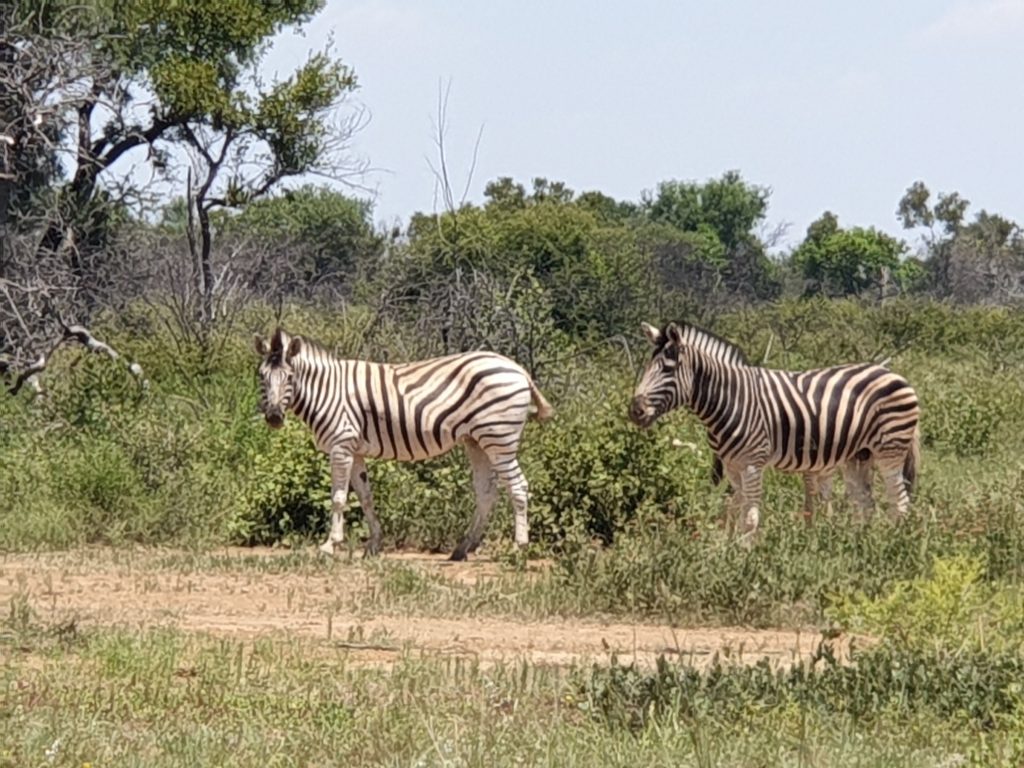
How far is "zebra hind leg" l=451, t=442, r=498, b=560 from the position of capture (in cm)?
1209

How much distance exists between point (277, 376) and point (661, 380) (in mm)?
2694

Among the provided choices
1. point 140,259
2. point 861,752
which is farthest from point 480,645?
point 140,259

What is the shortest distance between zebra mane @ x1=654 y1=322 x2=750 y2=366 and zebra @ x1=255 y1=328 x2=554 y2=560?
121cm

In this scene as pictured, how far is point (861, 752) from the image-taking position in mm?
5309

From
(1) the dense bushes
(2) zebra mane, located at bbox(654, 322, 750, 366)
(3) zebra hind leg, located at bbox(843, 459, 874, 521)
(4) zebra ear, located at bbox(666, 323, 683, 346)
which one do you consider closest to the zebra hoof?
(1) the dense bushes

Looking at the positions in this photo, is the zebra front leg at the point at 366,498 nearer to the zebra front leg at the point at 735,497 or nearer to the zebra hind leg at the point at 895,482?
the zebra front leg at the point at 735,497

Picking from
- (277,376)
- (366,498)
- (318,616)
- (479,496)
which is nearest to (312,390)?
(277,376)

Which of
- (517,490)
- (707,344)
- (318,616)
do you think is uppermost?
(707,344)

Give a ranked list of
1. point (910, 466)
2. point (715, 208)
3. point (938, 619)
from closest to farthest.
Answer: point (938, 619), point (910, 466), point (715, 208)

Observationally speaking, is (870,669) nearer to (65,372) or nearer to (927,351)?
(65,372)

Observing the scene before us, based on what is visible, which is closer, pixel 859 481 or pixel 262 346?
pixel 262 346

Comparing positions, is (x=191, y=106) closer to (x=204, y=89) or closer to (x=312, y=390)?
(x=204, y=89)

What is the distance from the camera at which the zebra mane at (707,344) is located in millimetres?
11852

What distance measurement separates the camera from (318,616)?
357 inches
